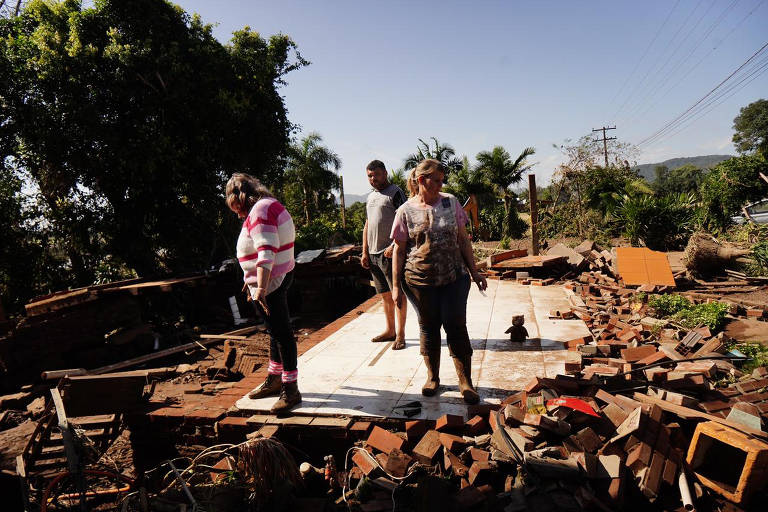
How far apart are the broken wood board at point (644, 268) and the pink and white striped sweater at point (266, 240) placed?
6354 mm

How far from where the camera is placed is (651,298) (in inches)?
242

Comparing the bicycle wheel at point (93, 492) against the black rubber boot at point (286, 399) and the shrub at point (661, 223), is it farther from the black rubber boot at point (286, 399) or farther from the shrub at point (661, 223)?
the shrub at point (661, 223)

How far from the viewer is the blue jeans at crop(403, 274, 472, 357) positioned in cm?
305

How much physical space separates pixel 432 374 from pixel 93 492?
10.4 feet

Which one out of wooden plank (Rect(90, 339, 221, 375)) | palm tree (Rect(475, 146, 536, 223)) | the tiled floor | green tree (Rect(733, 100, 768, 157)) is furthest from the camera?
green tree (Rect(733, 100, 768, 157))

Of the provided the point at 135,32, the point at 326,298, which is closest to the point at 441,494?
A: the point at 326,298

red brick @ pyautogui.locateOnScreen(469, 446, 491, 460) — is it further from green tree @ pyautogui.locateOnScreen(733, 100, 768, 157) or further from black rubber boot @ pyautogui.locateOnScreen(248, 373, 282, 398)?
green tree @ pyautogui.locateOnScreen(733, 100, 768, 157)

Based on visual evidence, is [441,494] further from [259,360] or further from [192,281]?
[192,281]

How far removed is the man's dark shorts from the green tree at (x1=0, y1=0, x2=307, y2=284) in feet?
28.3

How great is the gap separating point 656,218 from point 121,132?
14452 millimetres

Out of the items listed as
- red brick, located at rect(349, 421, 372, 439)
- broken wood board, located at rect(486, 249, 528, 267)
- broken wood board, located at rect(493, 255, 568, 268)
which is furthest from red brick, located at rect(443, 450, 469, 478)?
broken wood board, located at rect(486, 249, 528, 267)

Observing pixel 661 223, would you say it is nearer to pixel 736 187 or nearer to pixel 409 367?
pixel 736 187

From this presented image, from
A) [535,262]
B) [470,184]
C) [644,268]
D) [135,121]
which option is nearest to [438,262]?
[644,268]

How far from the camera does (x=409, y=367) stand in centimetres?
397
